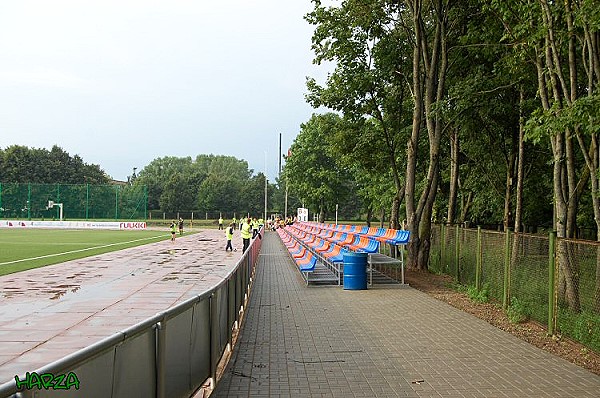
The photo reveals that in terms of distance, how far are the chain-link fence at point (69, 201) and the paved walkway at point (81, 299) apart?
6067cm

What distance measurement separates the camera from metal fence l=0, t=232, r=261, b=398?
11.1 ft

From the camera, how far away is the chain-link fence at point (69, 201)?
3388 inches

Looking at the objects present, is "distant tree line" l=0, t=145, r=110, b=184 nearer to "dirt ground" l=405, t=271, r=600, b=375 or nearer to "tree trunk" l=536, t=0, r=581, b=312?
"dirt ground" l=405, t=271, r=600, b=375

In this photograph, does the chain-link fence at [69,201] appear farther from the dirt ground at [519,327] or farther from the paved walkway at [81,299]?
the dirt ground at [519,327]

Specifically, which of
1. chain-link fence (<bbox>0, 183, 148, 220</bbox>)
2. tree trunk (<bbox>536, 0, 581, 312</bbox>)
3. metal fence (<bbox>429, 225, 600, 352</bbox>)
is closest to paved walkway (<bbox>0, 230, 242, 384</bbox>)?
metal fence (<bbox>429, 225, 600, 352</bbox>)

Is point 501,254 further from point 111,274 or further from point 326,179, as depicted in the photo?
point 326,179

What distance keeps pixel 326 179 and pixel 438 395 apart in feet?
223

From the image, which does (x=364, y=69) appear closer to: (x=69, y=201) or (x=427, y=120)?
(x=427, y=120)

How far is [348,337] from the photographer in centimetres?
1050

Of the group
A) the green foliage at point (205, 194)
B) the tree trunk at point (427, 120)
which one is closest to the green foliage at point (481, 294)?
the tree trunk at point (427, 120)

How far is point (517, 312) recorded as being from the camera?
12.4m

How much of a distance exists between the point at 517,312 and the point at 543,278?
81 cm

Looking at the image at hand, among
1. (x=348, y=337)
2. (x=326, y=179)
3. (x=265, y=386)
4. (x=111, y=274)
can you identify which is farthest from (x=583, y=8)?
(x=326, y=179)

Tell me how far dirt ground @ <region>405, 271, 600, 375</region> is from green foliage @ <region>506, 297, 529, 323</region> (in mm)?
98
